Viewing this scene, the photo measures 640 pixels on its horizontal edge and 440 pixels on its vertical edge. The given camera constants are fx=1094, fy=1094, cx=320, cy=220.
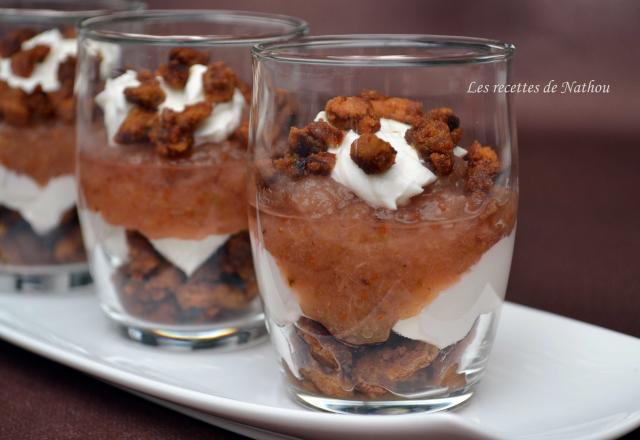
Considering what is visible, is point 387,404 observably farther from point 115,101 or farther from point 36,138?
point 36,138

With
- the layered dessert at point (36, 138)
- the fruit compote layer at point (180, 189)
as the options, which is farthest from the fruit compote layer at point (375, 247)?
the layered dessert at point (36, 138)

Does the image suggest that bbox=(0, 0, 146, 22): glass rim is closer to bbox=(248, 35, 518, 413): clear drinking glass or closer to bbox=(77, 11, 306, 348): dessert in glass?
bbox=(77, 11, 306, 348): dessert in glass

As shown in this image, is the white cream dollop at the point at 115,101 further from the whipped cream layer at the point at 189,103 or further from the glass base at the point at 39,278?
the glass base at the point at 39,278

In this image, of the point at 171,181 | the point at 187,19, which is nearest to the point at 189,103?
the point at 171,181

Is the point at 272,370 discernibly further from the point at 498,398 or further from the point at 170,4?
the point at 170,4

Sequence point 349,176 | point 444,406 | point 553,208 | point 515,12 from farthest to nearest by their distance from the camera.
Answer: point 515,12, point 553,208, point 444,406, point 349,176

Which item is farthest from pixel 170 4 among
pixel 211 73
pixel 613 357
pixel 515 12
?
pixel 613 357

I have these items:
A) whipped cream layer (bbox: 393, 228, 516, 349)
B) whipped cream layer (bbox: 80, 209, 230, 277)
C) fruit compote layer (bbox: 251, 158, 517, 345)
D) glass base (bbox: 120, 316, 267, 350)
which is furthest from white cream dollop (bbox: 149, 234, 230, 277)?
whipped cream layer (bbox: 393, 228, 516, 349)
